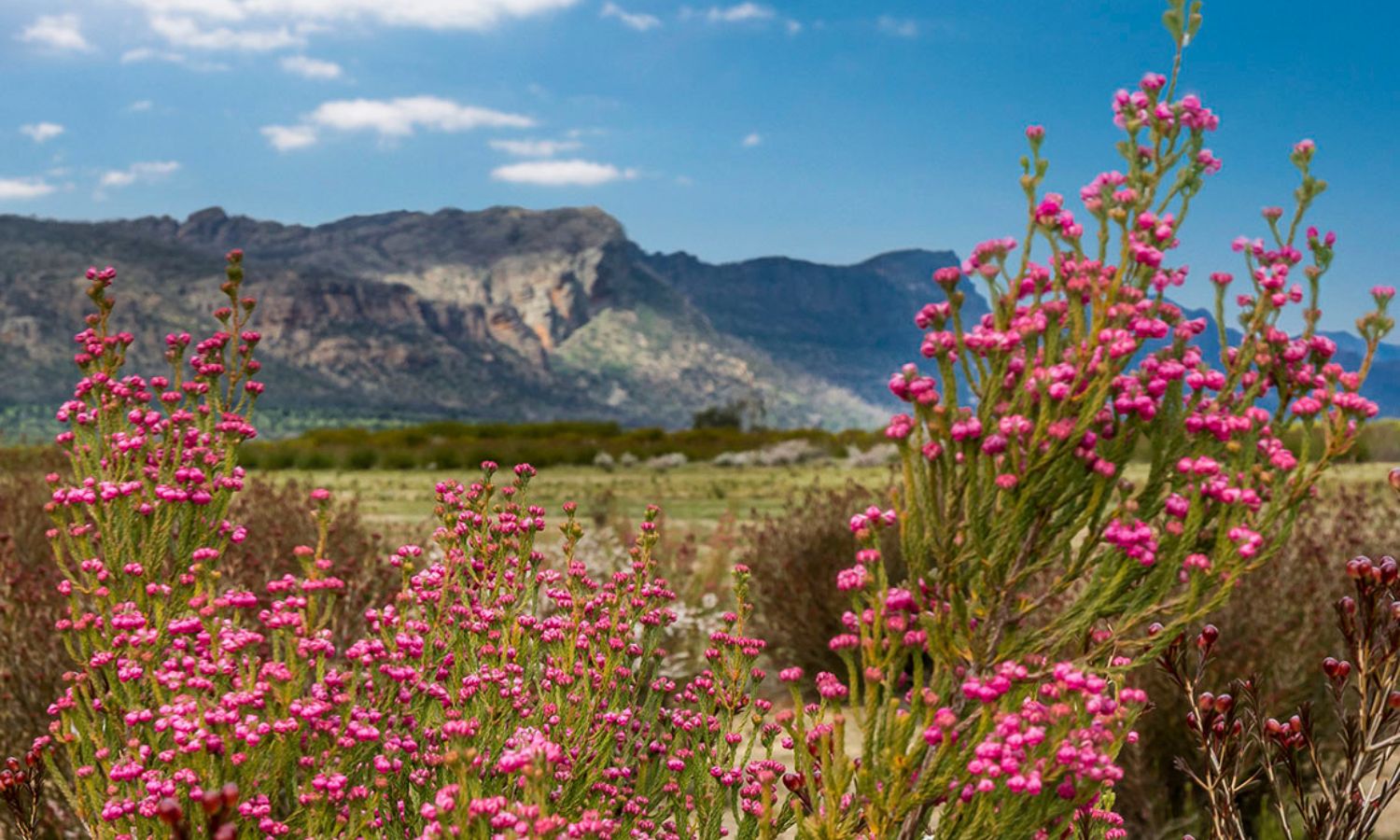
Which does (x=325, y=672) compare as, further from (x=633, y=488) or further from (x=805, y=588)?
(x=633, y=488)

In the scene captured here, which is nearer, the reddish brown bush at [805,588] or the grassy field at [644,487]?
the reddish brown bush at [805,588]

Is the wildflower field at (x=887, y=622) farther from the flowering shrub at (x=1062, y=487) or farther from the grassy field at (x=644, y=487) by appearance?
the grassy field at (x=644, y=487)

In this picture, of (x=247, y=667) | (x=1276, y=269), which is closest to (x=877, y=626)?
(x=1276, y=269)

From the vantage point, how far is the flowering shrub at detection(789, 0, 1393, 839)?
2064 millimetres

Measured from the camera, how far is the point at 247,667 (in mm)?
2541

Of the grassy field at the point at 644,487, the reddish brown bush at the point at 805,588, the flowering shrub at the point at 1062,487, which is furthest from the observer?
the grassy field at the point at 644,487

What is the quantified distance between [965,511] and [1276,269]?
822mm

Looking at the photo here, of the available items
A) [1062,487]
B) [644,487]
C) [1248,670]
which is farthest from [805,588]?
[644,487]

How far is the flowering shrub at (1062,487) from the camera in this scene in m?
2.06

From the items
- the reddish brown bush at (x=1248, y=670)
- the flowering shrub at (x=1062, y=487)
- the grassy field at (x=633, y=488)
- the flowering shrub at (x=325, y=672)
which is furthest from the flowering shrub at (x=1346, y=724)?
the grassy field at (x=633, y=488)

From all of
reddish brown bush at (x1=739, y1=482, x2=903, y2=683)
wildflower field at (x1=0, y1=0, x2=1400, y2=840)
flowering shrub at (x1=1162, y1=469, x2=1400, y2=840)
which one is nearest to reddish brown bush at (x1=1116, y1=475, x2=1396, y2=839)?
reddish brown bush at (x1=739, y1=482, x2=903, y2=683)

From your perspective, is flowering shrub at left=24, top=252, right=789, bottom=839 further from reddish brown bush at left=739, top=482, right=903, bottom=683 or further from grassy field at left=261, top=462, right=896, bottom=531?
grassy field at left=261, top=462, right=896, bottom=531

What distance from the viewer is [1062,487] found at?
214cm

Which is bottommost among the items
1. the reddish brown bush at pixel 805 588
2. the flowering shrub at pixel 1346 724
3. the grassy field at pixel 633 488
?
the grassy field at pixel 633 488
